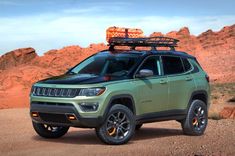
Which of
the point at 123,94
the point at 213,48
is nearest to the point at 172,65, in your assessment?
the point at 123,94

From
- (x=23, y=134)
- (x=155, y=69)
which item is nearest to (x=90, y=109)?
(x=155, y=69)

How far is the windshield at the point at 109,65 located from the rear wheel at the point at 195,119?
1.92 metres

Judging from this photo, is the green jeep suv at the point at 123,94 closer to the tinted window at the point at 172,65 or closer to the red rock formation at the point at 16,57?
the tinted window at the point at 172,65

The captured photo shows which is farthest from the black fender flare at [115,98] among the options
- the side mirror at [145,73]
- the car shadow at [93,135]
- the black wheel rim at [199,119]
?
the black wheel rim at [199,119]

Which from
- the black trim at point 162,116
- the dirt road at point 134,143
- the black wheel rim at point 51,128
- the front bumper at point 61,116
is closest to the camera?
the dirt road at point 134,143

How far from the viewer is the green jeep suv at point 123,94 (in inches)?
399

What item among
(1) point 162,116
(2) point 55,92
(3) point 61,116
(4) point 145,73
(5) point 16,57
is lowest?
(5) point 16,57

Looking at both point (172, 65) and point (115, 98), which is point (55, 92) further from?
point (172, 65)

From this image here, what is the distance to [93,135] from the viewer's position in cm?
1255

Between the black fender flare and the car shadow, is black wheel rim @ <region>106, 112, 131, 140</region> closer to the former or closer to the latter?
the black fender flare

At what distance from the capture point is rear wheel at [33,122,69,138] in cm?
1140

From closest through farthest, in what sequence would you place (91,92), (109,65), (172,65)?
(91,92), (109,65), (172,65)

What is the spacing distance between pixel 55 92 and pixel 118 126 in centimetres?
131

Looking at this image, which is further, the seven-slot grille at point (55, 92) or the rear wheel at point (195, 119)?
the rear wheel at point (195, 119)
